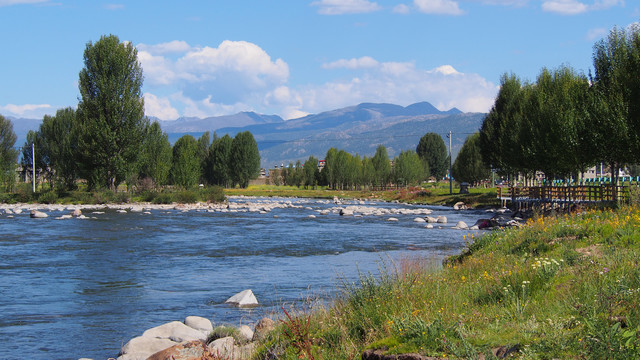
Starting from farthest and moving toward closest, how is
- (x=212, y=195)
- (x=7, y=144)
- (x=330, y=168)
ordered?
1. (x=330, y=168)
2. (x=7, y=144)
3. (x=212, y=195)

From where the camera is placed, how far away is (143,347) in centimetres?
1034

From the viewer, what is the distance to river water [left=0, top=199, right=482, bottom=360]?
12781mm

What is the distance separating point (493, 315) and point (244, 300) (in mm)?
Result: 7584

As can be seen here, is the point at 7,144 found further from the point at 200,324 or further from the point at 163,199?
the point at 200,324

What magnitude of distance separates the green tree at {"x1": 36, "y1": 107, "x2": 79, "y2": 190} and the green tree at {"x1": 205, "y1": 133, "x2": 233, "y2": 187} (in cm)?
4581

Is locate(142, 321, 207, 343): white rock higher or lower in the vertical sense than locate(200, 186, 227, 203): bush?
lower

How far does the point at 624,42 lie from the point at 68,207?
157ft

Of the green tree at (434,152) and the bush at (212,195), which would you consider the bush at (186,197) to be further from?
the green tree at (434,152)

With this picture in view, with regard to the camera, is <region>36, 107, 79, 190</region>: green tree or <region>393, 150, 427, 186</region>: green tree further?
<region>393, 150, 427, 186</region>: green tree

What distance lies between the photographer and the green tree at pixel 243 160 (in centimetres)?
12838

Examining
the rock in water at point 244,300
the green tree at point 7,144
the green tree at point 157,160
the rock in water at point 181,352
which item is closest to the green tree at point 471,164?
the green tree at point 157,160

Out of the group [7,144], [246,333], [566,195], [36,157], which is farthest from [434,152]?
[246,333]

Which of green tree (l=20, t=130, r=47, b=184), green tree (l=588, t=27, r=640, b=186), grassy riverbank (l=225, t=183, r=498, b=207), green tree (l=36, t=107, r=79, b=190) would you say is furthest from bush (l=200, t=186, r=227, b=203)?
green tree (l=588, t=27, r=640, b=186)

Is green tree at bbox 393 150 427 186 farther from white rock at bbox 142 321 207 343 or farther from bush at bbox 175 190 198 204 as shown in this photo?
white rock at bbox 142 321 207 343
